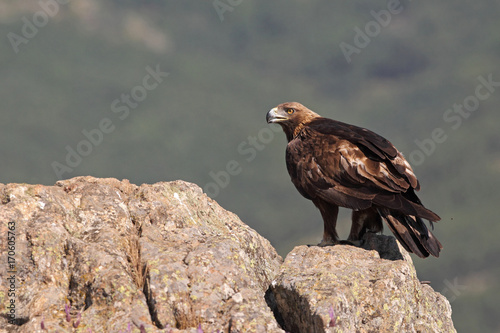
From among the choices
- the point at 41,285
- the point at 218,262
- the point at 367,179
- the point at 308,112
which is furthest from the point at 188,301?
the point at 308,112

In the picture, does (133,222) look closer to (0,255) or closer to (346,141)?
(0,255)

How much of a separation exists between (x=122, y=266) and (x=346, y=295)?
9.87 ft

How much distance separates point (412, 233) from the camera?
10.0 metres

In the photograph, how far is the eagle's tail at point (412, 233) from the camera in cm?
986

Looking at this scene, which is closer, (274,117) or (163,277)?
(163,277)

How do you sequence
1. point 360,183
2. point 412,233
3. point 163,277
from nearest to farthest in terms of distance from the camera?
point 163,277 → point 412,233 → point 360,183

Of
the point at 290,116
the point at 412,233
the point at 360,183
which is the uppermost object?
the point at 290,116

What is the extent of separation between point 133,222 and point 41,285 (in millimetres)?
1987

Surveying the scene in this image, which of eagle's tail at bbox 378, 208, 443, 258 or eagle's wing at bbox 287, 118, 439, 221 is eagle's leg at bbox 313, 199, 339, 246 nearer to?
eagle's wing at bbox 287, 118, 439, 221

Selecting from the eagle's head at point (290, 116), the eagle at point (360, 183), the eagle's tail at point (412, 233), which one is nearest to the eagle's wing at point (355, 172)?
the eagle at point (360, 183)

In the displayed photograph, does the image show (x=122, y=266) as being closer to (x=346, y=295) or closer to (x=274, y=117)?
(x=346, y=295)

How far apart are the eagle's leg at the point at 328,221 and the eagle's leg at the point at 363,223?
14.5 inches

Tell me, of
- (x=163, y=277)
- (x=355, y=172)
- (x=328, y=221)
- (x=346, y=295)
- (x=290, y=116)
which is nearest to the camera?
(x=163, y=277)

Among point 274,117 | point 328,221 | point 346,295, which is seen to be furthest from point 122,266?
point 274,117
